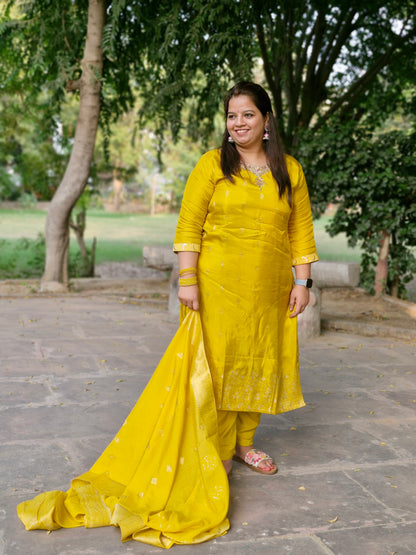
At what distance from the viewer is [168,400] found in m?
2.85

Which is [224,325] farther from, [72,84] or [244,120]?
[72,84]

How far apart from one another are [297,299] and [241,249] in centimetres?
41

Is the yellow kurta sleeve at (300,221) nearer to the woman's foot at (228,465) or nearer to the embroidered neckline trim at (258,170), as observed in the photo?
the embroidered neckline trim at (258,170)

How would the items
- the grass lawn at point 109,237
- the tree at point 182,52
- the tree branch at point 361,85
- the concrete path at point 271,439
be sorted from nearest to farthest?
1. the concrete path at point 271,439
2. the tree at point 182,52
3. the tree branch at point 361,85
4. the grass lawn at point 109,237

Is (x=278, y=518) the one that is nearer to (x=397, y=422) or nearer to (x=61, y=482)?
(x=61, y=482)

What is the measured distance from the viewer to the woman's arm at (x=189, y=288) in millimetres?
2961

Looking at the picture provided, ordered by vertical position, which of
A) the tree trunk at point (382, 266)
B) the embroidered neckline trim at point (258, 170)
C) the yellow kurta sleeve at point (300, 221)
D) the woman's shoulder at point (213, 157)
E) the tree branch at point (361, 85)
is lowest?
the tree trunk at point (382, 266)

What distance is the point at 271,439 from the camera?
3697 mm

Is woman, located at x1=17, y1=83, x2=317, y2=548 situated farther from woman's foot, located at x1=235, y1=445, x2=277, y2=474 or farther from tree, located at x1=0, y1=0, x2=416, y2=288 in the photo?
tree, located at x1=0, y1=0, x2=416, y2=288

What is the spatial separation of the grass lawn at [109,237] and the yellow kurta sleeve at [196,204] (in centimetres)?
1029

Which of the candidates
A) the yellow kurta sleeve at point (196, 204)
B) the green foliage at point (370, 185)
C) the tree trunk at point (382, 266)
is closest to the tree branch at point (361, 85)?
the green foliage at point (370, 185)

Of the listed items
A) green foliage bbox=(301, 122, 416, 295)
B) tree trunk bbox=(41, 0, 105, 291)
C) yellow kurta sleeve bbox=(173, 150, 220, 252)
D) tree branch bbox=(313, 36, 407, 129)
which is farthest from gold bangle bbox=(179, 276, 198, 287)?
tree branch bbox=(313, 36, 407, 129)

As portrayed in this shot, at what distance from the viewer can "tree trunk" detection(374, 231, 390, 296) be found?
27.8 feet

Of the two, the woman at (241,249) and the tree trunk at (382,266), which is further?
the tree trunk at (382,266)
